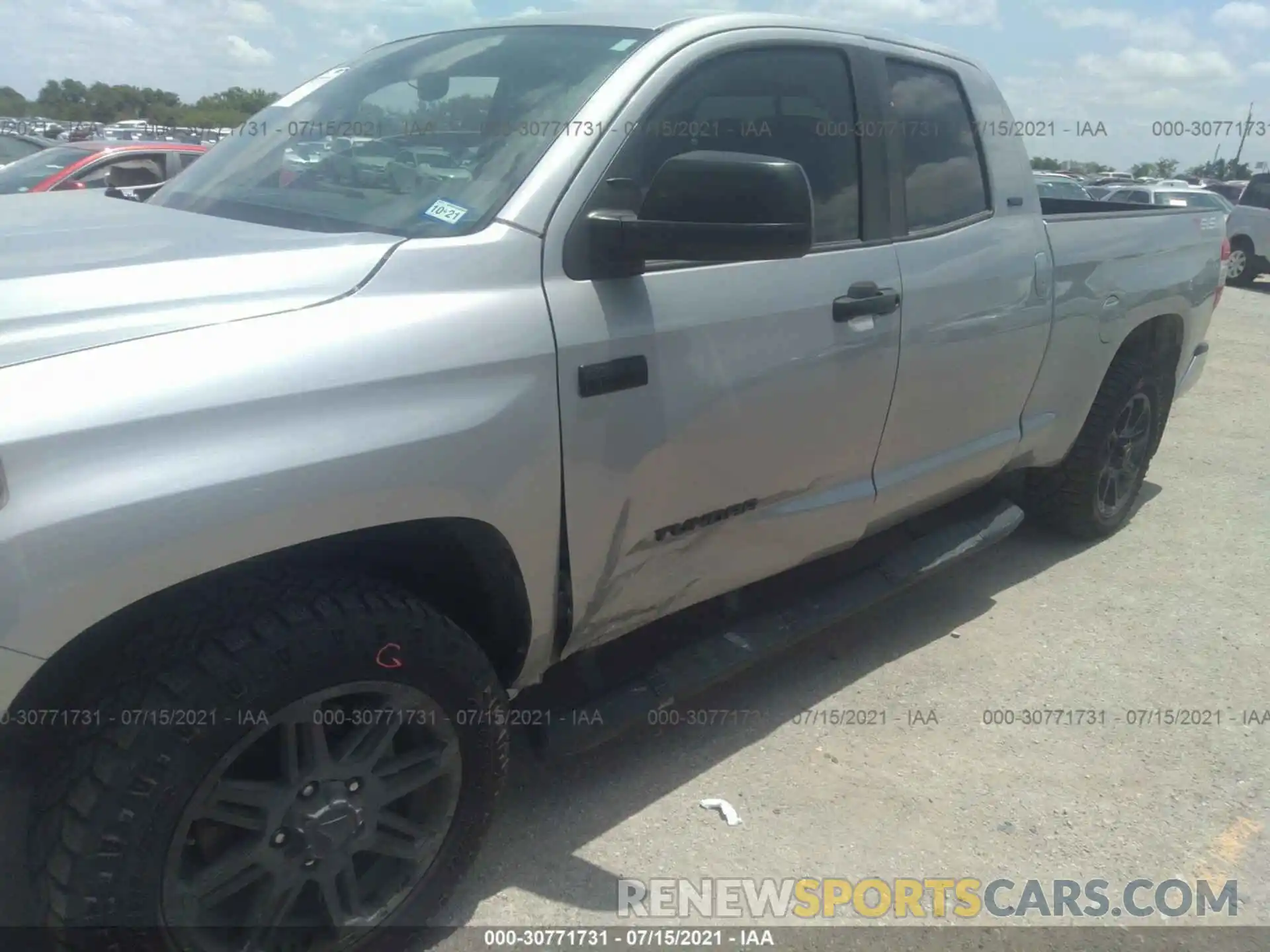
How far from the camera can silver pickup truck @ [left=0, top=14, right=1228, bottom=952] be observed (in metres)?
1.66

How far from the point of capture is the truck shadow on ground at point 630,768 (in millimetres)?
2449

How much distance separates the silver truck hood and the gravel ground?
863 millimetres

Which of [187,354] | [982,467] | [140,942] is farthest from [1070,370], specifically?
[140,942]

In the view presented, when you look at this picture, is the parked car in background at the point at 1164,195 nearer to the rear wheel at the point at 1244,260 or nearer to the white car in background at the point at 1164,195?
the white car in background at the point at 1164,195

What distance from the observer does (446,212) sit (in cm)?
219

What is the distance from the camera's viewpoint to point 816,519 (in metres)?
2.93

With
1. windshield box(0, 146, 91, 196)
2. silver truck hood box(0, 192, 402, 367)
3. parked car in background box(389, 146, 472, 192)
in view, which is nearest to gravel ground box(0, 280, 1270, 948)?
silver truck hood box(0, 192, 402, 367)

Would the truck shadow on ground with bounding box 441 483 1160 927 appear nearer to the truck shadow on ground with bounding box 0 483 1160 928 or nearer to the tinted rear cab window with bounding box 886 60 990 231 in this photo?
the truck shadow on ground with bounding box 0 483 1160 928

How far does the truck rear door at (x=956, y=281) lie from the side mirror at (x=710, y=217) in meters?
0.92

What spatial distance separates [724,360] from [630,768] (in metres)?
1.25

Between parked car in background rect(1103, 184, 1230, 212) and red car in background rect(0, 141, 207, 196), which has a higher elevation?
red car in background rect(0, 141, 207, 196)

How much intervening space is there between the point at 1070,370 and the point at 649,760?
7.21 feet

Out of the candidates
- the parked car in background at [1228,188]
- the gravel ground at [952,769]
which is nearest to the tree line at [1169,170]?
the parked car in background at [1228,188]

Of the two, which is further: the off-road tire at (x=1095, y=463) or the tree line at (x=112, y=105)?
the tree line at (x=112, y=105)
